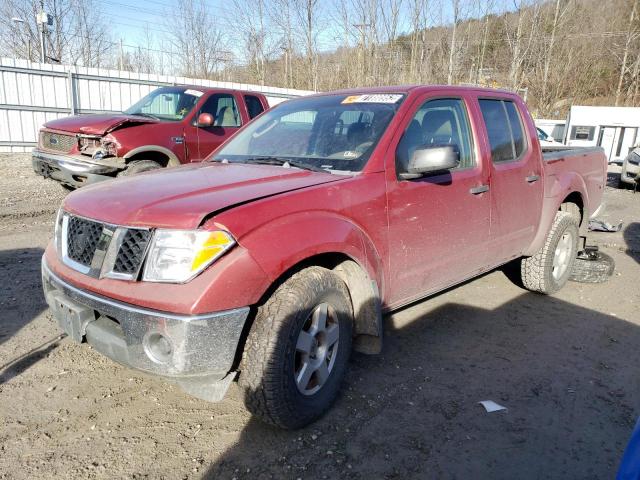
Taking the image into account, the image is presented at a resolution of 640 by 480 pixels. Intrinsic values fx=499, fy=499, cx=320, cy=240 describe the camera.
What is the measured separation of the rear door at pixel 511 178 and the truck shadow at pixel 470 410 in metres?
0.76

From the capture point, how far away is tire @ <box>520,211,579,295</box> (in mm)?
4711

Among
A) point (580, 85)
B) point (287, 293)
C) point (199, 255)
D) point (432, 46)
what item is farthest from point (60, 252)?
point (580, 85)

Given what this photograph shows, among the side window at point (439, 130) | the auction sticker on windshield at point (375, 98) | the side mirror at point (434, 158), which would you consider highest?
→ the auction sticker on windshield at point (375, 98)

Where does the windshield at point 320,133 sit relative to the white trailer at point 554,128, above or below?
above

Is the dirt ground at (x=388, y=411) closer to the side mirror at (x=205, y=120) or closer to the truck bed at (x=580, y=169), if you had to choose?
the truck bed at (x=580, y=169)

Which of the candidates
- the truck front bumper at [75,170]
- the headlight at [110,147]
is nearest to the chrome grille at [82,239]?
the truck front bumper at [75,170]

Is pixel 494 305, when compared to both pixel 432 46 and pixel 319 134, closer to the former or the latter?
pixel 319 134

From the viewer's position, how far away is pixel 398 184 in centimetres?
311

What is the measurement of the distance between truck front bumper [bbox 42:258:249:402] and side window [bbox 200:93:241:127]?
6.10 meters

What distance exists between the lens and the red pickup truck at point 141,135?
6.80 m

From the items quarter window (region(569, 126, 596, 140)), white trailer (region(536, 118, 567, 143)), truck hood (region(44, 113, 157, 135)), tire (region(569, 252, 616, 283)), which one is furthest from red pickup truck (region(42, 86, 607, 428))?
white trailer (region(536, 118, 567, 143))

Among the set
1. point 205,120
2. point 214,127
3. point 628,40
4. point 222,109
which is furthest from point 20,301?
point 628,40

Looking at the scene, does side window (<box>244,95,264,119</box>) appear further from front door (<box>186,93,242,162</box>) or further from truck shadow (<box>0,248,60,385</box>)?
truck shadow (<box>0,248,60,385</box>)

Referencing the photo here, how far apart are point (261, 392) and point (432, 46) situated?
87.9ft
